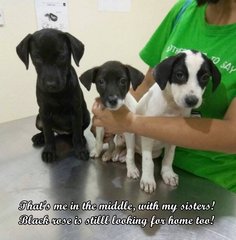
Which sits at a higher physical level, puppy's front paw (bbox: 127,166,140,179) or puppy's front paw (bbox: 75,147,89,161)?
puppy's front paw (bbox: 127,166,140,179)

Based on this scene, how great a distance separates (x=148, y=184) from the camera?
0.97m

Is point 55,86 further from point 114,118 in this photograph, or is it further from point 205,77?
point 205,77

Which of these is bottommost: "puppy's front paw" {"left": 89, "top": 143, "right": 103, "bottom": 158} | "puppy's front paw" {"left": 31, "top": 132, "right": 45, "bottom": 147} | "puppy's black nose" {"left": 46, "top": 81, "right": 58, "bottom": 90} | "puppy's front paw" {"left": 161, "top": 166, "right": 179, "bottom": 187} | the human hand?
"puppy's front paw" {"left": 31, "top": 132, "right": 45, "bottom": 147}

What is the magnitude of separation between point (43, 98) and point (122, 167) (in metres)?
0.35

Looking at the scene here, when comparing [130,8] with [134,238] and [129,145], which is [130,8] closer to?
[129,145]

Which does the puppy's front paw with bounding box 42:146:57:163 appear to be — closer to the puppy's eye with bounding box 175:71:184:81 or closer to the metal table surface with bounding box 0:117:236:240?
the metal table surface with bounding box 0:117:236:240

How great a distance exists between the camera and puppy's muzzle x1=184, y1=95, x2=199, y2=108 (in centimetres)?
81

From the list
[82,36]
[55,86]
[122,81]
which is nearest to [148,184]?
[122,81]

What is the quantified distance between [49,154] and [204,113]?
0.54m

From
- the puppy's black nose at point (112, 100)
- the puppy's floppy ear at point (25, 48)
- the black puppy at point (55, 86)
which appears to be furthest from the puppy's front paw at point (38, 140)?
the puppy's black nose at point (112, 100)

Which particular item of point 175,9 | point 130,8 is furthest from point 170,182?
point 130,8

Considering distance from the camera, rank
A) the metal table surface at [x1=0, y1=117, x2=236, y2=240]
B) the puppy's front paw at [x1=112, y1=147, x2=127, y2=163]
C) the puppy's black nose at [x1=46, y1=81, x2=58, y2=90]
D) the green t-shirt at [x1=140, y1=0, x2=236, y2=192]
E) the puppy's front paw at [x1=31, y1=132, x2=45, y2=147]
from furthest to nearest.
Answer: the puppy's front paw at [x1=31, y1=132, x2=45, y2=147] → the puppy's front paw at [x1=112, y1=147, x2=127, y2=163] → the puppy's black nose at [x1=46, y1=81, x2=58, y2=90] → the green t-shirt at [x1=140, y1=0, x2=236, y2=192] → the metal table surface at [x1=0, y1=117, x2=236, y2=240]

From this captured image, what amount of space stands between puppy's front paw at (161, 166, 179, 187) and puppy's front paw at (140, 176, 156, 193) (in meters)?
0.04

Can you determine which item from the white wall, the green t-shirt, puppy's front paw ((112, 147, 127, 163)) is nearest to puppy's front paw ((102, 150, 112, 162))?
puppy's front paw ((112, 147, 127, 163))
